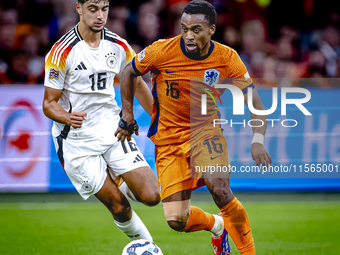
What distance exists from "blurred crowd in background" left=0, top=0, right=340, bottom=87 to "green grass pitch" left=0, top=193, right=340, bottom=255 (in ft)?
5.84

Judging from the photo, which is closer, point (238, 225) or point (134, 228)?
point (238, 225)

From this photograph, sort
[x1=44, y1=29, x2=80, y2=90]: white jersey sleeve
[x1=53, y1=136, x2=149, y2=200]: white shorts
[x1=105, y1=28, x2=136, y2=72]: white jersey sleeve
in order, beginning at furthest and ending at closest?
[x1=105, y1=28, x2=136, y2=72]: white jersey sleeve → [x1=53, y1=136, x2=149, y2=200]: white shorts → [x1=44, y1=29, x2=80, y2=90]: white jersey sleeve

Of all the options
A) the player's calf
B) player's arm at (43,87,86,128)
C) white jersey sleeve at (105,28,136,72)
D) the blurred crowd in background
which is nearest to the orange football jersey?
white jersey sleeve at (105,28,136,72)

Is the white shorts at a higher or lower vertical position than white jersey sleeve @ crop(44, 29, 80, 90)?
lower

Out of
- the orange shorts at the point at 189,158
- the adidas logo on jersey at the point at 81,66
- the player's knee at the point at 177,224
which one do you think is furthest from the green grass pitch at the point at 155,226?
the adidas logo on jersey at the point at 81,66

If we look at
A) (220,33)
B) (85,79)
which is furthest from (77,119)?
(220,33)

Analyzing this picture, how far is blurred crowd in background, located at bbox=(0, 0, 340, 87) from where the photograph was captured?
764 cm

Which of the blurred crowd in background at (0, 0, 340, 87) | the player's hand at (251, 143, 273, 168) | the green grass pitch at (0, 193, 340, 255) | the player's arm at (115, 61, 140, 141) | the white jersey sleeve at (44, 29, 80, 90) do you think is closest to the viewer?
the player's hand at (251, 143, 273, 168)

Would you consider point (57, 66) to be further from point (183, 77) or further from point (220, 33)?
point (220, 33)

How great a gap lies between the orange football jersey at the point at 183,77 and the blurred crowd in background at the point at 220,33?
3.37 m

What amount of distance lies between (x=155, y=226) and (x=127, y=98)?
2.33m

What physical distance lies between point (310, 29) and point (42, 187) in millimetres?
5528

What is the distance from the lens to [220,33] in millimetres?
8570

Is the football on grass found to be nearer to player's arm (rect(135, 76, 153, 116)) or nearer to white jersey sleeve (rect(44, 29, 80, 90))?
player's arm (rect(135, 76, 153, 116))
